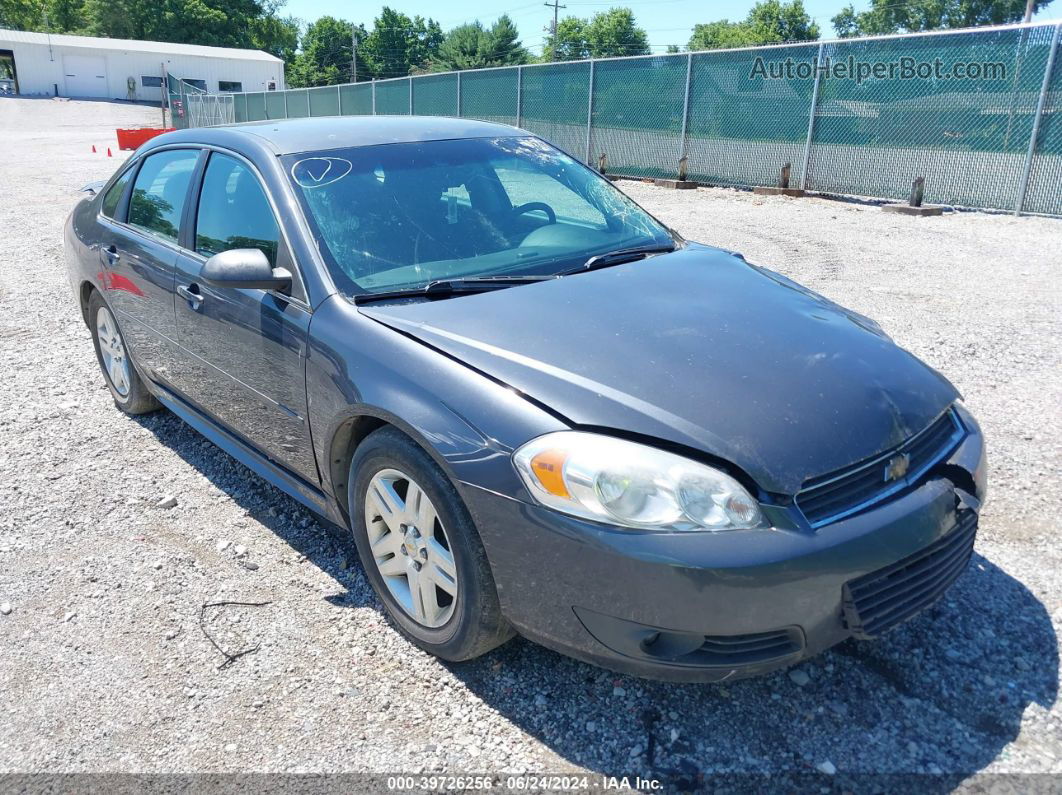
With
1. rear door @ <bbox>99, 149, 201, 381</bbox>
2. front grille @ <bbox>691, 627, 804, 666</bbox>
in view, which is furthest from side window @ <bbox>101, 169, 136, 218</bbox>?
front grille @ <bbox>691, 627, 804, 666</bbox>

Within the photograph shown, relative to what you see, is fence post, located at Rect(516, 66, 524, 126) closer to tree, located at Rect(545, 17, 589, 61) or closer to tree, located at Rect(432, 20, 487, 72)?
tree, located at Rect(432, 20, 487, 72)

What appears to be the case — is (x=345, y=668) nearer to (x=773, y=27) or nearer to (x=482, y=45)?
(x=482, y=45)

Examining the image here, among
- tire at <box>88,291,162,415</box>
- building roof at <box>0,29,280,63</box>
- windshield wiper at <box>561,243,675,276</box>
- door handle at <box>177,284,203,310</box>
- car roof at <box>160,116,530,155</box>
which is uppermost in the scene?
building roof at <box>0,29,280,63</box>

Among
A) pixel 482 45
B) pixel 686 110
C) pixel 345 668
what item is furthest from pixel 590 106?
pixel 482 45

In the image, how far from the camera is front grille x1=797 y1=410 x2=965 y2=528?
2.17 meters

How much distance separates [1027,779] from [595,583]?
49.8 inches

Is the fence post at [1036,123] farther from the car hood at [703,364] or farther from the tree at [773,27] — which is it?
the tree at [773,27]

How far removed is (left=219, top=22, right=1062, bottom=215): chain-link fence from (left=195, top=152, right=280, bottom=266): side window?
11317 mm

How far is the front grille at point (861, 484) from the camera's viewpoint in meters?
2.17

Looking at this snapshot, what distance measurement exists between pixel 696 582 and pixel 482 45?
73903mm

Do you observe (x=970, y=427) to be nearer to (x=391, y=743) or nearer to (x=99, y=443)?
(x=391, y=743)

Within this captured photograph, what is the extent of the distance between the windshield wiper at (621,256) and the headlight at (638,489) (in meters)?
1.19

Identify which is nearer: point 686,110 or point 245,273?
point 245,273

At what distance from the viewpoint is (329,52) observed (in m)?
91.9
